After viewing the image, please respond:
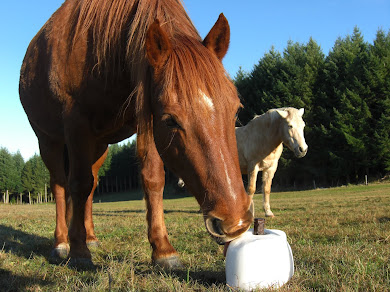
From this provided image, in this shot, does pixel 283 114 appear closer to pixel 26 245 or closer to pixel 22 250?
pixel 26 245

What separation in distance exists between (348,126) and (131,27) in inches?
1112

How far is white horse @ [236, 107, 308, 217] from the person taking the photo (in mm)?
7820

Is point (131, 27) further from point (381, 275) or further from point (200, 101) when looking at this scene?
point (381, 275)

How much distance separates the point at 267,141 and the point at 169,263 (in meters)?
6.38

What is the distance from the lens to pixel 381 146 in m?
25.4

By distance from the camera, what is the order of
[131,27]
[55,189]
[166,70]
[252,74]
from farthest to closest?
[252,74], [55,189], [131,27], [166,70]

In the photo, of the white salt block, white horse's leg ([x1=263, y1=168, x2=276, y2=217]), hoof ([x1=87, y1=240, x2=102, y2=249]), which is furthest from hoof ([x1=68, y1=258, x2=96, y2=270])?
white horse's leg ([x1=263, y1=168, x2=276, y2=217])

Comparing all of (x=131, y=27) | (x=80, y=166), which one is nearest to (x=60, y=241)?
(x=80, y=166)

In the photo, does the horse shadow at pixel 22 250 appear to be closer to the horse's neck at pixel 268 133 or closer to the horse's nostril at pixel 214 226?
the horse's nostril at pixel 214 226

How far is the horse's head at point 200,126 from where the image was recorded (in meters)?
1.73

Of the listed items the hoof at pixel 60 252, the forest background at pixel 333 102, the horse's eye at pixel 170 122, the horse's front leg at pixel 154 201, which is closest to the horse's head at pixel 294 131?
the horse's front leg at pixel 154 201

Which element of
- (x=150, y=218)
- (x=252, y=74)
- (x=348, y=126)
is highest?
(x=252, y=74)

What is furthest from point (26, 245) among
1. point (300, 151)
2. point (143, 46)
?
point (300, 151)

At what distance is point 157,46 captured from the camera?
2.14m
